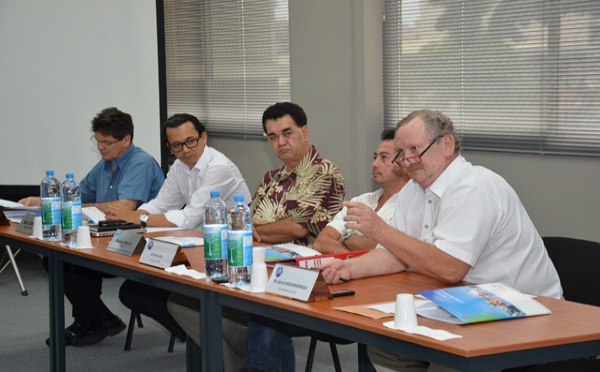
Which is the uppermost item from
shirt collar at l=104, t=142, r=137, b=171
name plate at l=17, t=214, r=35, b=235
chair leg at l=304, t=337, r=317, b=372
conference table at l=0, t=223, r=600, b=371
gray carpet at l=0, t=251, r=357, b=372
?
shirt collar at l=104, t=142, r=137, b=171

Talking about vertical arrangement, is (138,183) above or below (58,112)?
below

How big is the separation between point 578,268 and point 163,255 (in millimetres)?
1506

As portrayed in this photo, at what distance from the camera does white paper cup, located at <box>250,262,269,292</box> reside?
270 cm

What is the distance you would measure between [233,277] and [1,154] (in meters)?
4.50

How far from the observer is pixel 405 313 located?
7.09 feet

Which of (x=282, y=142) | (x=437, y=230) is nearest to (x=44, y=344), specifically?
(x=282, y=142)

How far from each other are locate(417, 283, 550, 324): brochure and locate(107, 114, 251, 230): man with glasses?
2362 millimetres

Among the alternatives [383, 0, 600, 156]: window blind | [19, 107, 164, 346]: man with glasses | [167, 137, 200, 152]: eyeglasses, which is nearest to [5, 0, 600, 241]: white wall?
[383, 0, 600, 156]: window blind

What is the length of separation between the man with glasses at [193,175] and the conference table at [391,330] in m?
0.85

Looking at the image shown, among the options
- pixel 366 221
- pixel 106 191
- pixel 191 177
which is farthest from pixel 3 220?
pixel 366 221

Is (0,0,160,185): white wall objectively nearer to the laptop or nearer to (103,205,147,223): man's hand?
(103,205,147,223): man's hand

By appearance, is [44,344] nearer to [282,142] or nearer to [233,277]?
[282,142]

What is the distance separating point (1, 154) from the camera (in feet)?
22.1

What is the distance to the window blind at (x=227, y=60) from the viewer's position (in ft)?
21.7
